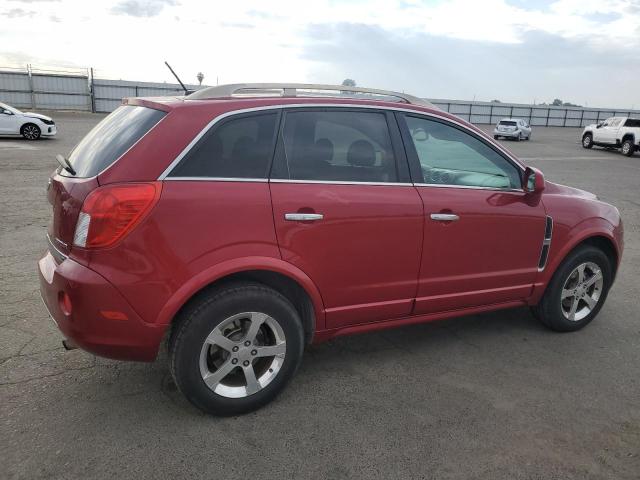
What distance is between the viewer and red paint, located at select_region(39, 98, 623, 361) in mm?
2645

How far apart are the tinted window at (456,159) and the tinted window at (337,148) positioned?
0.85 feet

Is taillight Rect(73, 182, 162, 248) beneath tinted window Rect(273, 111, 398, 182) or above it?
beneath

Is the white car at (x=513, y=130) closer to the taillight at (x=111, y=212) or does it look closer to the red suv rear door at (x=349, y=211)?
the red suv rear door at (x=349, y=211)

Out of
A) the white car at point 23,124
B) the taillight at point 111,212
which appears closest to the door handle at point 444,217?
the taillight at point 111,212

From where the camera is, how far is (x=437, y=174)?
360cm

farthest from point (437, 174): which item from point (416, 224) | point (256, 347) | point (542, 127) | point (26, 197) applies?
point (542, 127)

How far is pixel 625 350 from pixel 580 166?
16.2 m

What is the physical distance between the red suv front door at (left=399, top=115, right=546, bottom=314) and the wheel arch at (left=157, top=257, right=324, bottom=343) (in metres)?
0.79

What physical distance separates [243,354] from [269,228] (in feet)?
2.36

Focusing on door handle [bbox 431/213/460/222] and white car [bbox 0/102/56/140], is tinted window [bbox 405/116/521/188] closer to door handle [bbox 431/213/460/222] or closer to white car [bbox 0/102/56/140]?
door handle [bbox 431/213/460/222]

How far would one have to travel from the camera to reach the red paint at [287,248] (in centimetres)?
264

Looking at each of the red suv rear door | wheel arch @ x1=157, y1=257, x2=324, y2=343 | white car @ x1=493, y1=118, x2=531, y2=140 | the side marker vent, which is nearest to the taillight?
wheel arch @ x1=157, y1=257, x2=324, y2=343

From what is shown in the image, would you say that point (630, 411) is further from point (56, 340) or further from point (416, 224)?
point (56, 340)

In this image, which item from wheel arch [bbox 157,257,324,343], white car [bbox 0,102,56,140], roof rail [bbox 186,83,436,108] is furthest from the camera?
white car [bbox 0,102,56,140]
